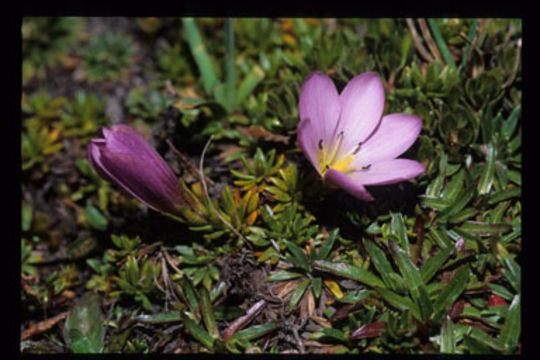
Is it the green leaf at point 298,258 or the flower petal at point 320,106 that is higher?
the flower petal at point 320,106

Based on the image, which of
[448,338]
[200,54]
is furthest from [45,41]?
[448,338]

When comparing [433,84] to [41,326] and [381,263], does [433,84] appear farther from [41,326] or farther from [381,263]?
[41,326]

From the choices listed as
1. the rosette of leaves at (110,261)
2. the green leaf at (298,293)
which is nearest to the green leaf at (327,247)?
the green leaf at (298,293)

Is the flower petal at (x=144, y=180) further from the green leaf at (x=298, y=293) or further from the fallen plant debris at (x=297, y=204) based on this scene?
the green leaf at (x=298, y=293)

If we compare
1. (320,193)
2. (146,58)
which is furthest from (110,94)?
(320,193)

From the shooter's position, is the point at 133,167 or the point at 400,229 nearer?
the point at 133,167

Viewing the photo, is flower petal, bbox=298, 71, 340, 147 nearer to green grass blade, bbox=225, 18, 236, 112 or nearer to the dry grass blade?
green grass blade, bbox=225, 18, 236, 112
